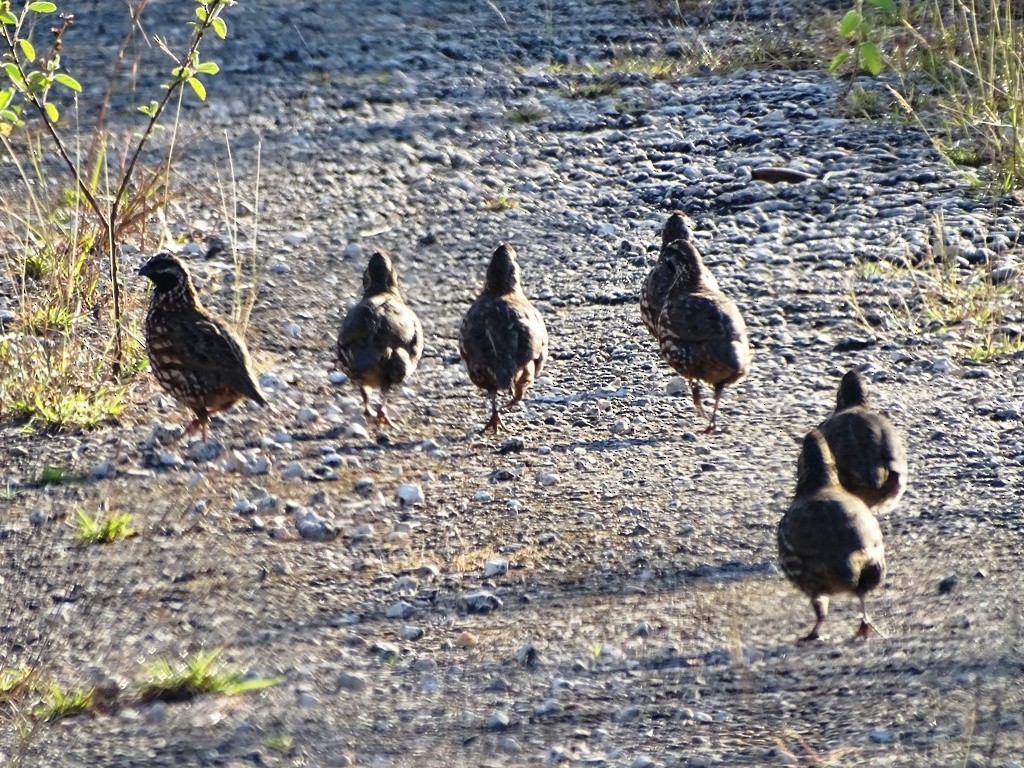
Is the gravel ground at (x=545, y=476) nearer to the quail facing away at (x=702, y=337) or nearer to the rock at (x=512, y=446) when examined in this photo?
the rock at (x=512, y=446)

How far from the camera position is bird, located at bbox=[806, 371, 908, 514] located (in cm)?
717

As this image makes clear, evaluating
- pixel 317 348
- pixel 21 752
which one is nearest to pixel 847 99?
pixel 317 348

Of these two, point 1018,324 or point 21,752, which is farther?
point 1018,324

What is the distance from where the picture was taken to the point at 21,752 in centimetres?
542

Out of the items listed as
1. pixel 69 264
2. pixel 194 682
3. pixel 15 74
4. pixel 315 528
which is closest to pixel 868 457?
pixel 315 528

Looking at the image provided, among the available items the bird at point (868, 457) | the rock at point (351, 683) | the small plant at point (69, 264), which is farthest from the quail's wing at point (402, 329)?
the rock at point (351, 683)

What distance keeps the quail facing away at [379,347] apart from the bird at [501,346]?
12.9 inches

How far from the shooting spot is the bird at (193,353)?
8500 mm

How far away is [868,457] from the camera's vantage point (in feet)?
23.7

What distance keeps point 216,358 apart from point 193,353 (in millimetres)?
128

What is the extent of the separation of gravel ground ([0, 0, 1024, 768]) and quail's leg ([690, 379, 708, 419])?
0.16 meters

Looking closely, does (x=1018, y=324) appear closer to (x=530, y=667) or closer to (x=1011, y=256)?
(x=1011, y=256)

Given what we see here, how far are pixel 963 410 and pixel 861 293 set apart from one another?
177cm

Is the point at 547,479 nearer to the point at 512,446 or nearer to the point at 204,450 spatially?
the point at 512,446
